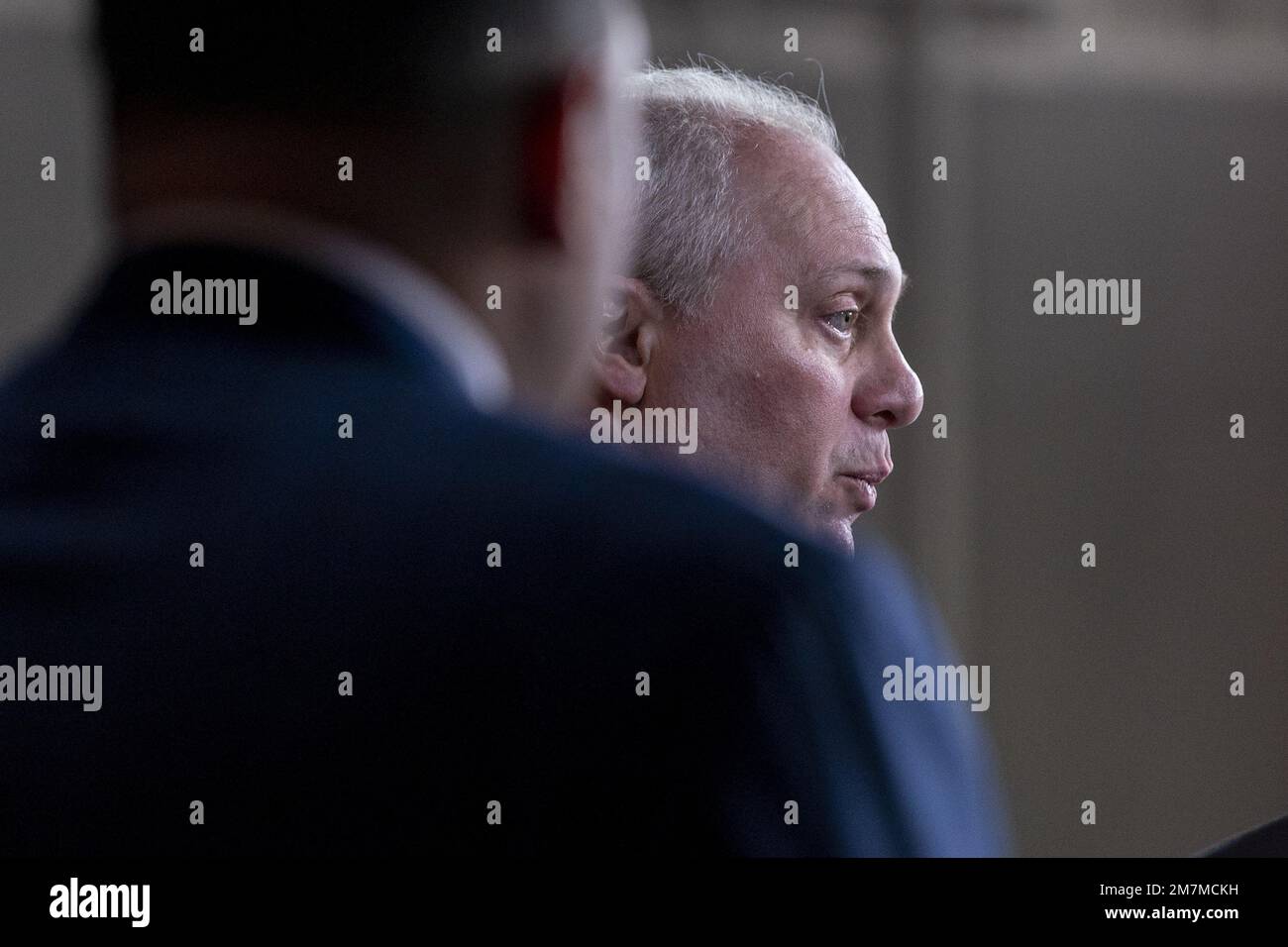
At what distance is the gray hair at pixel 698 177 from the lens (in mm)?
1600

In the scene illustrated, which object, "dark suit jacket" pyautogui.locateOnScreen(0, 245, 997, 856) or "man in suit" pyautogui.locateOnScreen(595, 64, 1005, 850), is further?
"man in suit" pyautogui.locateOnScreen(595, 64, 1005, 850)

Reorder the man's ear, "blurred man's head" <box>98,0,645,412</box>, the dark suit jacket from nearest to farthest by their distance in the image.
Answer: the dark suit jacket, "blurred man's head" <box>98,0,645,412</box>, the man's ear

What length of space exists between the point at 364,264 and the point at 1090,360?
0.97 m

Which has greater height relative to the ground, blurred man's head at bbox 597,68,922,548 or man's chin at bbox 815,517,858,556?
blurred man's head at bbox 597,68,922,548

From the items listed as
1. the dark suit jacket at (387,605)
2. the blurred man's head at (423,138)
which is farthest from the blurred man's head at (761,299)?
the dark suit jacket at (387,605)

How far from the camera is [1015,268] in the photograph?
5.07 feet

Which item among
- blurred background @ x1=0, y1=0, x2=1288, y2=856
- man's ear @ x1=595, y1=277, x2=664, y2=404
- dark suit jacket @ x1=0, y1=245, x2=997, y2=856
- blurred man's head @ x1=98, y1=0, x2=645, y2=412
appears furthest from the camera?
man's ear @ x1=595, y1=277, x2=664, y2=404

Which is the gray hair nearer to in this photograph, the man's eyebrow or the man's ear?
the man's ear

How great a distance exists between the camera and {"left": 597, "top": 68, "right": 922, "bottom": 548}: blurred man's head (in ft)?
5.19

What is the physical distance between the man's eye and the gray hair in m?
0.15

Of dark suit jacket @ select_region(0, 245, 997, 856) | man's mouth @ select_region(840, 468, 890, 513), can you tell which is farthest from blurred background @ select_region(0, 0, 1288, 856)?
dark suit jacket @ select_region(0, 245, 997, 856)

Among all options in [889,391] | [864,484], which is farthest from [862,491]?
[889,391]

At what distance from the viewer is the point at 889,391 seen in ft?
5.10

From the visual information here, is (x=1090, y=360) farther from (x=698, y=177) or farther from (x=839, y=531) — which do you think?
(x=698, y=177)
